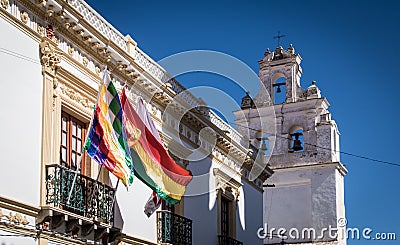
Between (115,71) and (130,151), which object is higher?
(115,71)

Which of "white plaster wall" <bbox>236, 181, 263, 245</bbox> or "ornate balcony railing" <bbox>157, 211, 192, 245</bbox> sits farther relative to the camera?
"white plaster wall" <bbox>236, 181, 263, 245</bbox>

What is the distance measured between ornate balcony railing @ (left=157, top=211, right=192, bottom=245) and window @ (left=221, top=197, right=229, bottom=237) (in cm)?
321

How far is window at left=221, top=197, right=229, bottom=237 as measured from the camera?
21.6m

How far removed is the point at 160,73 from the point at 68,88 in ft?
14.7

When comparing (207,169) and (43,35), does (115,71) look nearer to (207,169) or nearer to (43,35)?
(43,35)

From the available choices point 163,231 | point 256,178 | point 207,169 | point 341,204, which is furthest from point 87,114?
point 341,204

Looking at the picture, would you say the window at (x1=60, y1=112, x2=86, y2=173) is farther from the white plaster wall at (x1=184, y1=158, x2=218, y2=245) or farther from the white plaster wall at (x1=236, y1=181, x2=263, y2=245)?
the white plaster wall at (x1=236, y1=181, x2=263, y2=245)

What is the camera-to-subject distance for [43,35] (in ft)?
43.4

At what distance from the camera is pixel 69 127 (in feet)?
45.9

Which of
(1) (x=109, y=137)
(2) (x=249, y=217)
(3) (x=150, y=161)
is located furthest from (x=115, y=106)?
(2) (x=249, y=217)

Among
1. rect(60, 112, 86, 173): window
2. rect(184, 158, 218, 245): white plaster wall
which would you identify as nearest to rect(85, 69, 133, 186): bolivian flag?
rect(60, 112, 86, 173): window

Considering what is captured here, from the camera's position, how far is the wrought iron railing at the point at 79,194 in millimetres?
12828

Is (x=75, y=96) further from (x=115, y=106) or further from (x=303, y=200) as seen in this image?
(x=303, y=200)

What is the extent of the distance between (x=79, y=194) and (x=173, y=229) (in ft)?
15.3
